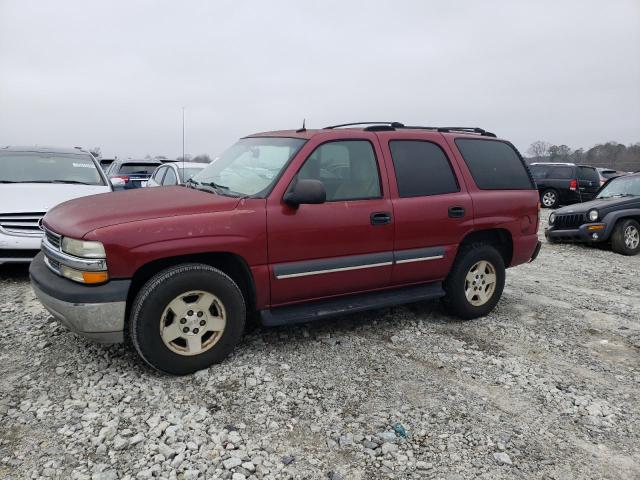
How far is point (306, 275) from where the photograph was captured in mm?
3801

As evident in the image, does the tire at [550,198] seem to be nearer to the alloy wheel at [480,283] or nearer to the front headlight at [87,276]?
the alloy wheel at [480,283]

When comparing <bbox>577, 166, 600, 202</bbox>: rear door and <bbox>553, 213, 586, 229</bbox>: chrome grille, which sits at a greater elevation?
<bbox>577, 166, 600, 202</bbox>: rear door

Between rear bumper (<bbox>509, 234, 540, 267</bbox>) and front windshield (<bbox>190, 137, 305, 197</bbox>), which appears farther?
rear bumper (<bbox>509, 234, 540, 267</bbox>)

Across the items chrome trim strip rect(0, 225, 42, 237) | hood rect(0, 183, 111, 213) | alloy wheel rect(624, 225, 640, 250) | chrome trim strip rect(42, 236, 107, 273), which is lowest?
alloy wheel rect(624, 225, 640, 250)

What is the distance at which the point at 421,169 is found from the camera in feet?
14.6

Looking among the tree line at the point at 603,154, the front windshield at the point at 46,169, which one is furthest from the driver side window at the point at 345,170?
the tree line at the point at 603,154

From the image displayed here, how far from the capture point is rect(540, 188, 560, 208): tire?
1684cm

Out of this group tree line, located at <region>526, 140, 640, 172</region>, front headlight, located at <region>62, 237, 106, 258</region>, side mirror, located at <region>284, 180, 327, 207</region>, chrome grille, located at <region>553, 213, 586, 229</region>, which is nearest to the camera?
front headlight, located at <region>62, 237, 106, 258</region>

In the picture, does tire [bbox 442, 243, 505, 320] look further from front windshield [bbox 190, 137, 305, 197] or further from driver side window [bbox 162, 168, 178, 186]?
driver side window [bbox 162, 168, 178, 186]

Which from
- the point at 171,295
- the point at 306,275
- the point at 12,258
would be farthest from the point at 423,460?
the point at 12,258

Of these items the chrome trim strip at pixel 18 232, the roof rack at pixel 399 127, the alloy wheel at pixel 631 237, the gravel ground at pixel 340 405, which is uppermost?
the roof rack at pixel 399 127

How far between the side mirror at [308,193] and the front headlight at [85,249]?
133 centimetres

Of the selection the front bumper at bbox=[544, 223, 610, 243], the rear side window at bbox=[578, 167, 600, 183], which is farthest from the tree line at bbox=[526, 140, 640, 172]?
the front bumper at bbox=[544, 223, 610, 243]

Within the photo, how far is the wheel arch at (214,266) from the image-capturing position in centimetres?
342
